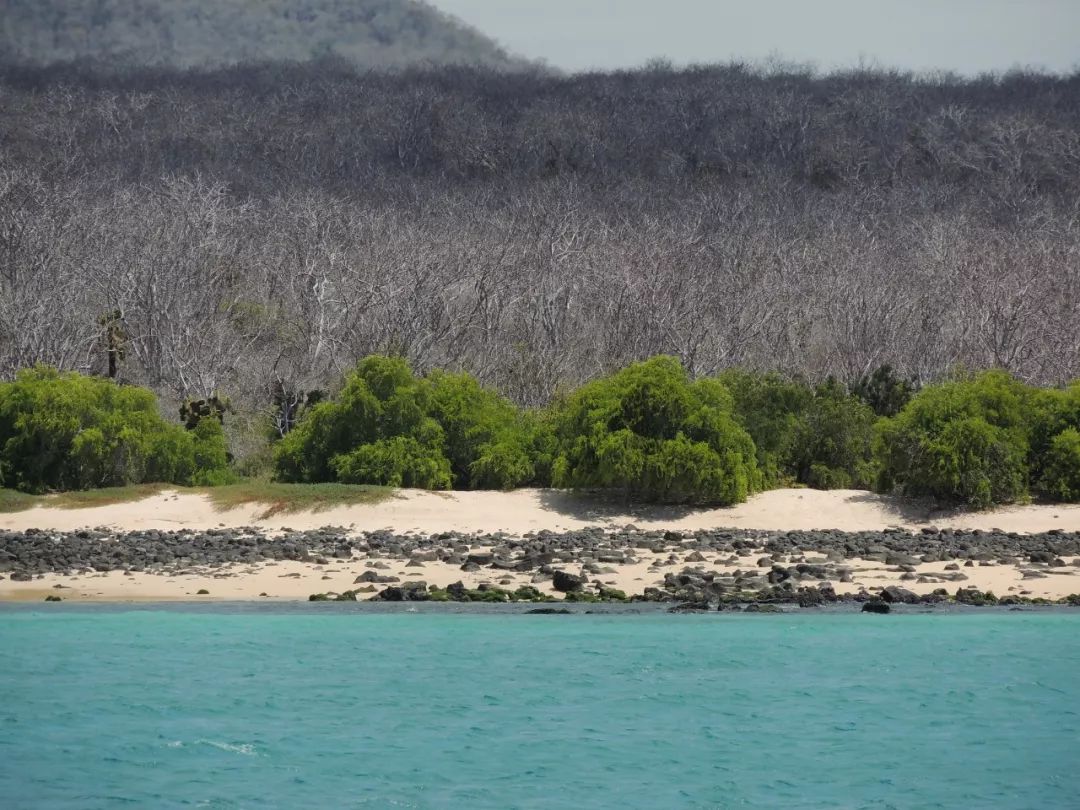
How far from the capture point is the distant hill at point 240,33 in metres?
109

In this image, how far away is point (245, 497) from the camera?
30375mm

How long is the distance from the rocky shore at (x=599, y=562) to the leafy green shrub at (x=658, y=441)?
61.6 inches

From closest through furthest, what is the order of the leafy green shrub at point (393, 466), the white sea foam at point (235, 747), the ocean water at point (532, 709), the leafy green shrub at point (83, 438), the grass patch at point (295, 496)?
the ocean water at point (532, 709) → the white sea foam at point (235, 747) → the grass patch at point (295, 496) → the leafy green shrub at point (393, 466) → the leafy green shrub at point (83, 438)

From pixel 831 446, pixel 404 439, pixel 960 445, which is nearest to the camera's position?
pixel 960 445

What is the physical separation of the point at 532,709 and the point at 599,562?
8593 mm

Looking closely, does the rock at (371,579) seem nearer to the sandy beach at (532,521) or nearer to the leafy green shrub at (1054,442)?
the sandy beach at (532,521)

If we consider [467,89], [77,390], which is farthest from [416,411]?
[467,89]

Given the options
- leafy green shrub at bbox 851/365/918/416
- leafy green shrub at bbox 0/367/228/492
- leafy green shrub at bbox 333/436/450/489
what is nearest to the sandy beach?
leafy green shrub at bbox 333/436/450/489

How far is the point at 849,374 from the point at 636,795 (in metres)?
34.5

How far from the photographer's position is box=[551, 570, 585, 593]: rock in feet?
74.3

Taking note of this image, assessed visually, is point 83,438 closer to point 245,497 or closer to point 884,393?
point 245,497

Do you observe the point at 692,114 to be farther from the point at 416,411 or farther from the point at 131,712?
the point at 131,712

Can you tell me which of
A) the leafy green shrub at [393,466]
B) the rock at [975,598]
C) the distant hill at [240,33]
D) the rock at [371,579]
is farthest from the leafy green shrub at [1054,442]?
the distant hill at [240,33]

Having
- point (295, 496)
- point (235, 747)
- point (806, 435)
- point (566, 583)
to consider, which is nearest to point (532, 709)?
point (235, 747)
